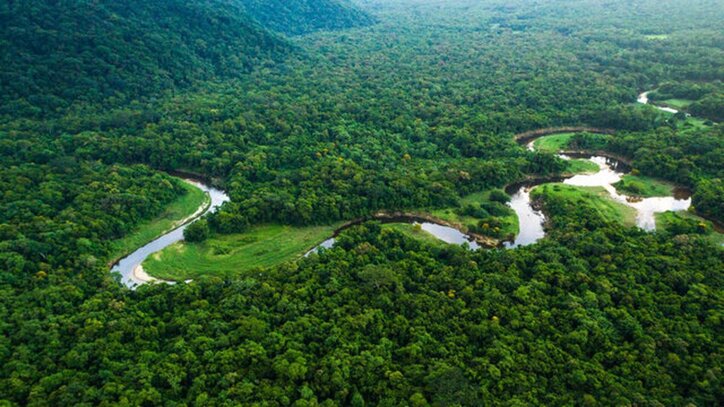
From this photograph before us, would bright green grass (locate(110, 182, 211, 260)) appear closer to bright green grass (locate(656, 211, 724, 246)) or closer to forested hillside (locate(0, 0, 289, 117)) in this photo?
forested hillside (locate(0, 0, 289, 117))

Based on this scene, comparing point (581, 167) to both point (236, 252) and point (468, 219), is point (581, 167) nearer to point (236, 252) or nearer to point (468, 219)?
point (468, 219)

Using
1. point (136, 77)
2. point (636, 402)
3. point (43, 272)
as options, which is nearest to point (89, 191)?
point (43, 272)

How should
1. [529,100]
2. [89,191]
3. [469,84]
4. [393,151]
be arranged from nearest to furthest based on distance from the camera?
[89,191], [393,151], [529,100], [469,84]

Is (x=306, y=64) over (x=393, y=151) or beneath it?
over

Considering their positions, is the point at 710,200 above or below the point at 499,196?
above

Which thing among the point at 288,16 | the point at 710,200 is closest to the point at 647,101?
the point at 710,200

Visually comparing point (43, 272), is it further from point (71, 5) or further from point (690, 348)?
point (71, 5)

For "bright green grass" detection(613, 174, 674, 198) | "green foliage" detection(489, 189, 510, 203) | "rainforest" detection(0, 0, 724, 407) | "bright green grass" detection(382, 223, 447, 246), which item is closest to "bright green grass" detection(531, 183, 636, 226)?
"rainforest" detection(0, 0, 724, 407)
